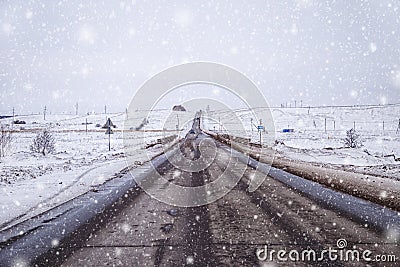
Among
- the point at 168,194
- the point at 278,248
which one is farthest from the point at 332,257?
the point at 168,194

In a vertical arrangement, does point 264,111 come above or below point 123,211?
above

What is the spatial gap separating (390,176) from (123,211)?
30.4 feet

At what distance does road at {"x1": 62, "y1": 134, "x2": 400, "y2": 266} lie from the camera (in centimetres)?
400

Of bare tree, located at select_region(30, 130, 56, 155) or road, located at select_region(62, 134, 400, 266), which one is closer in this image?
road, located at select_region(62, 134, 400, 266)

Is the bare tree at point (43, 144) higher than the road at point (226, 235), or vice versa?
the bare tree at point (43, 144)

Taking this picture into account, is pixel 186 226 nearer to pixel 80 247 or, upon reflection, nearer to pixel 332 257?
pixel 80 247

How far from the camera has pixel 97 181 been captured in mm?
10766

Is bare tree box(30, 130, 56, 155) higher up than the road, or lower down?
higher up

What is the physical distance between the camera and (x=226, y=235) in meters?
4.87

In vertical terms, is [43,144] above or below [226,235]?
above

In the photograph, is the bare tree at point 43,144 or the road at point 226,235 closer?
the road at point 226,235

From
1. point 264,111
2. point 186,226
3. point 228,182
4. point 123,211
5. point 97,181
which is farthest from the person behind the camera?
point 264,111

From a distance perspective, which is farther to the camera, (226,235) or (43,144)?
(43,144)

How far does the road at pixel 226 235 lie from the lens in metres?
4.00
